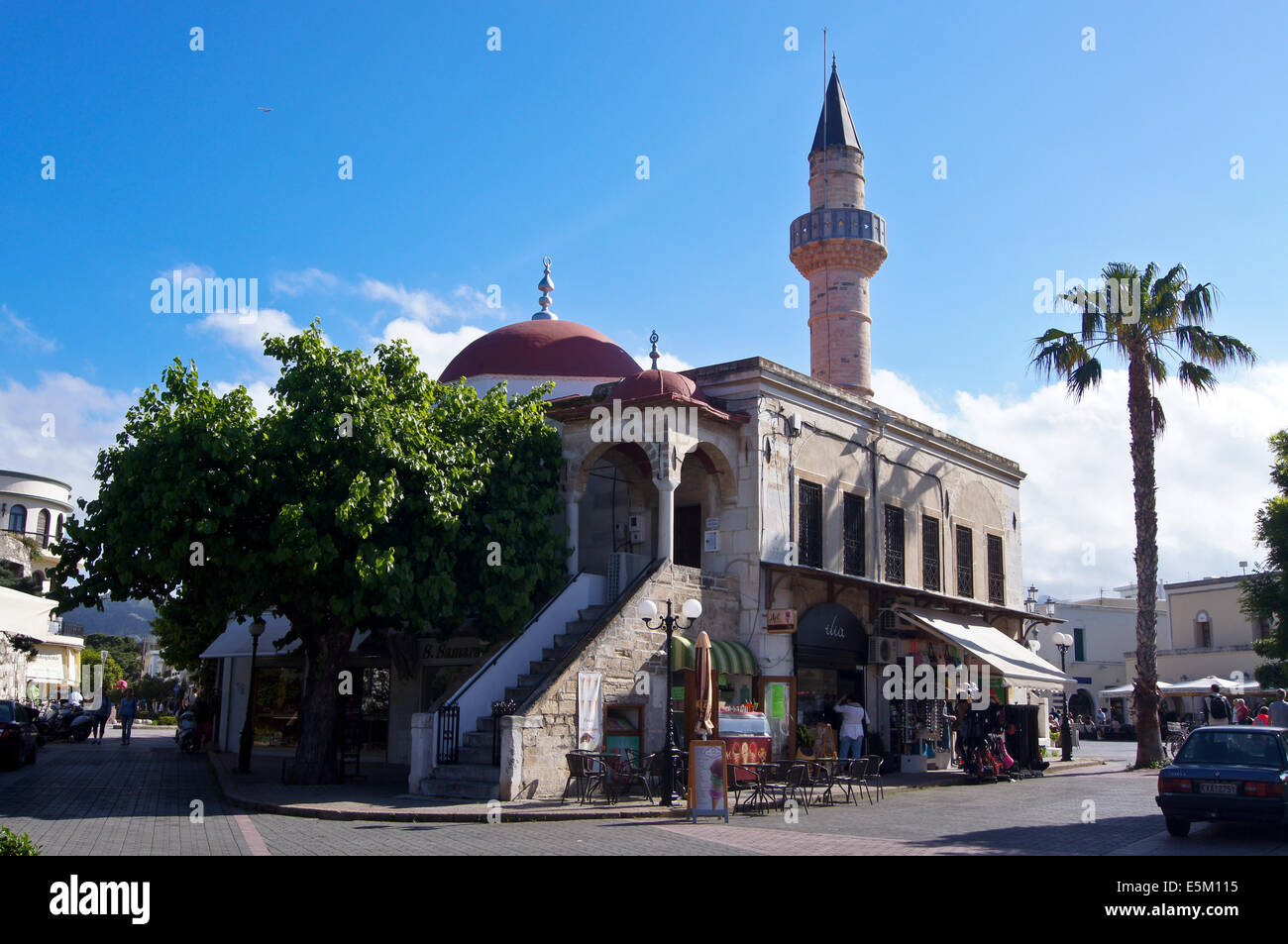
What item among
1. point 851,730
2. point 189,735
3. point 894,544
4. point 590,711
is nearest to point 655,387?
point 590,711

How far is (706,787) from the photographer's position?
13680mm

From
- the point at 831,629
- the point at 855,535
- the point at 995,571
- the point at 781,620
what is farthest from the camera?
the point at 995,571

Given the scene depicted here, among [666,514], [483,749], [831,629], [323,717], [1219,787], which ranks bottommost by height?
[483,749]

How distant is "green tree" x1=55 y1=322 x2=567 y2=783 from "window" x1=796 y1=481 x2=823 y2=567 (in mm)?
5576

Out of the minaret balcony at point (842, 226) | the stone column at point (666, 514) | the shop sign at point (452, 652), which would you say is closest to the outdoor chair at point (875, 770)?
the stone column at point (666, 514)

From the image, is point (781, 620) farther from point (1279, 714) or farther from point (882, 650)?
point (1279, 714)

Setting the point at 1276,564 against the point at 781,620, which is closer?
the point at 781,620

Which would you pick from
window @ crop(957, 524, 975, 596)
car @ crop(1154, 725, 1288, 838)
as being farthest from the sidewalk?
window @ crop(957, 524, 975, 596)

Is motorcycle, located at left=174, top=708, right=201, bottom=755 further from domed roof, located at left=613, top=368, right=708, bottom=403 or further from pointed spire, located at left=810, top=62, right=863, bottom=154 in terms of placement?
pointed spire, located at left=810, top=62, right=863, bottom=154

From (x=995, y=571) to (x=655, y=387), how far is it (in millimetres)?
14483

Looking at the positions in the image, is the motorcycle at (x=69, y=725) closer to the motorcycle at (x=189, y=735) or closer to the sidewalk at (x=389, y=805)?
the motorcycle at (x=189, y=735)

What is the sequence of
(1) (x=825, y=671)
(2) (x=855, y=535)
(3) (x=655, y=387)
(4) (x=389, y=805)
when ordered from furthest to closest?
(2) (x=855, y=535) < (1) (x=825, y=671) < (3) (x=655, y=387) < (4) (x=389, y=805)

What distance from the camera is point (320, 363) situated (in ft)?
55.6
